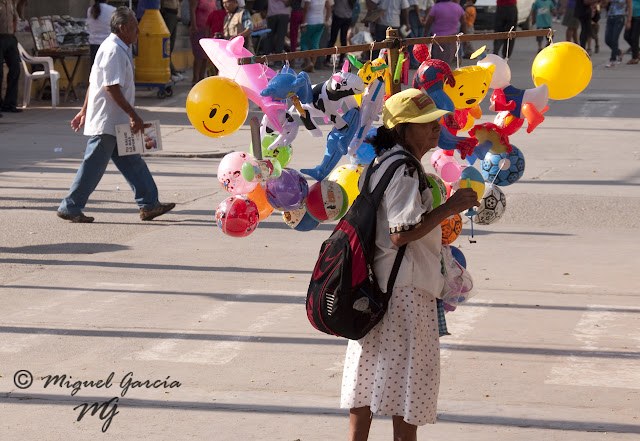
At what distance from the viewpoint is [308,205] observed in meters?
4.93

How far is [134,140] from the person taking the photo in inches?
380

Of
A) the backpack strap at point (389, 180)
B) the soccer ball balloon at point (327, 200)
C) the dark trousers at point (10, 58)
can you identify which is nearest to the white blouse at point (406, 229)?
the backpack strap at point (389, 180)

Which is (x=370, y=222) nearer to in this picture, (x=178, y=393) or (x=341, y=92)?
(x=341, y=92)

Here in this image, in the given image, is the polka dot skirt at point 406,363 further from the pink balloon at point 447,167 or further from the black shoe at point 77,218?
the black shoe at point 77,218

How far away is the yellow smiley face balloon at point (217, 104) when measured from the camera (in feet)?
15.6

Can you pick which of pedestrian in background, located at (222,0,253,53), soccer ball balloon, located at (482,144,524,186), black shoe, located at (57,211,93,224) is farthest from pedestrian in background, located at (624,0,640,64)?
soccer ball balloon, located at (482,144,524,186)

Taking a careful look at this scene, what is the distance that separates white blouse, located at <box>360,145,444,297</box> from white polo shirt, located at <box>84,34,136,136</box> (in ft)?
18.9

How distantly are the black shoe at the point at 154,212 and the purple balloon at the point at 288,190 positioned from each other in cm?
529

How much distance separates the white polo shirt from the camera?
951cm

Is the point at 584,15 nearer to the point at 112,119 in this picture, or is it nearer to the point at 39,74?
the point at 39,74

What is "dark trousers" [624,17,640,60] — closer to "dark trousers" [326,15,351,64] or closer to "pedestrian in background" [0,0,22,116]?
"dark trousers" [326,15,351,64]

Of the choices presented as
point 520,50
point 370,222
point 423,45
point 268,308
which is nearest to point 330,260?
point 370,222

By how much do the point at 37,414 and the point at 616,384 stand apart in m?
3.01

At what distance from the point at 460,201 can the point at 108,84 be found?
6.03m
